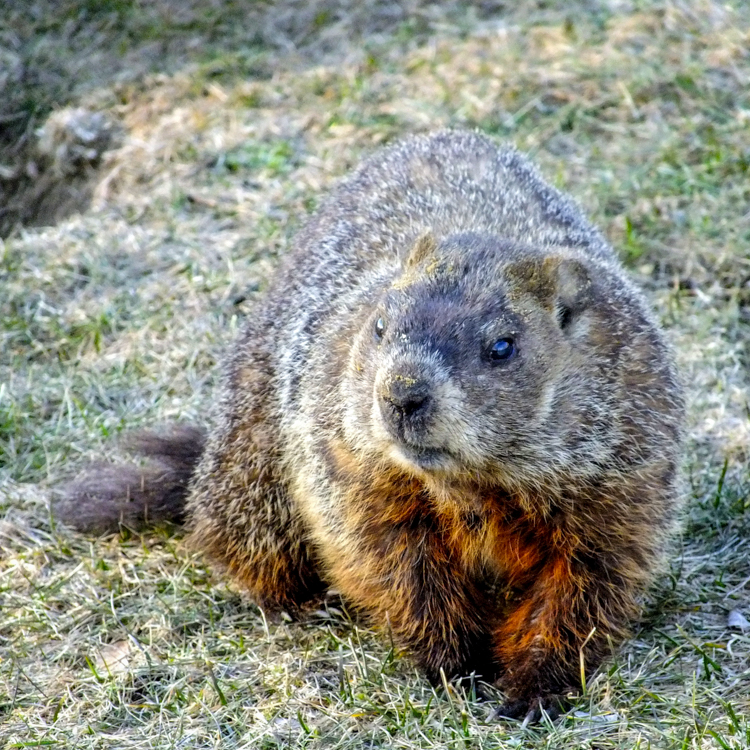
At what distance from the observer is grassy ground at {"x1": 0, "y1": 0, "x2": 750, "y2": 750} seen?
4.43 meters

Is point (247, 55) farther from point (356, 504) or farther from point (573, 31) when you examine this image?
point (356, 504)

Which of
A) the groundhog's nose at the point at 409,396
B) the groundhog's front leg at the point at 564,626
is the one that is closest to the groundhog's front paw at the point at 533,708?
the groundhog's front leg at the point at 564,626

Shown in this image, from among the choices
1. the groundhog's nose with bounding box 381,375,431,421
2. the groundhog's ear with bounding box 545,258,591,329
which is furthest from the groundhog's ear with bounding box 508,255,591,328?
the groundhog's nose with bounding box 381,375,431,421

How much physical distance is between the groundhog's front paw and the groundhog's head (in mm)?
905

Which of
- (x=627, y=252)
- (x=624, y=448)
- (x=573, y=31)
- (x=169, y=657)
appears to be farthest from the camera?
(x=573, y=31)

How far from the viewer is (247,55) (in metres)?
9.22

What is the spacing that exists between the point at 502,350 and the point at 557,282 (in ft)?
1.37

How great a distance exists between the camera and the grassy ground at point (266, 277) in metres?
4.43

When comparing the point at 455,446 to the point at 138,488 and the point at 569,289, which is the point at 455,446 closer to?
the point at 569,289

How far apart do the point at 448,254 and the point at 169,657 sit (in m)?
2.04

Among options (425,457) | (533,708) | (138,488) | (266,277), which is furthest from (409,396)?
(266,277)

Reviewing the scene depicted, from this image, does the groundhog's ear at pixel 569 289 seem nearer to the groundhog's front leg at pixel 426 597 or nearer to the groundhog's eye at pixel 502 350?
the groundhog's eye at pixel 502 350

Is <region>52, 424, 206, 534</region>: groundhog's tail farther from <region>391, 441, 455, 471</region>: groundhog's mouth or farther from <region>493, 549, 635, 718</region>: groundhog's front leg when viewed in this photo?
<region>391, 441, 455, 471</region>: groundhog's mouth

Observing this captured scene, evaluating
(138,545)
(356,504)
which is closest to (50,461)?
(138,545)
